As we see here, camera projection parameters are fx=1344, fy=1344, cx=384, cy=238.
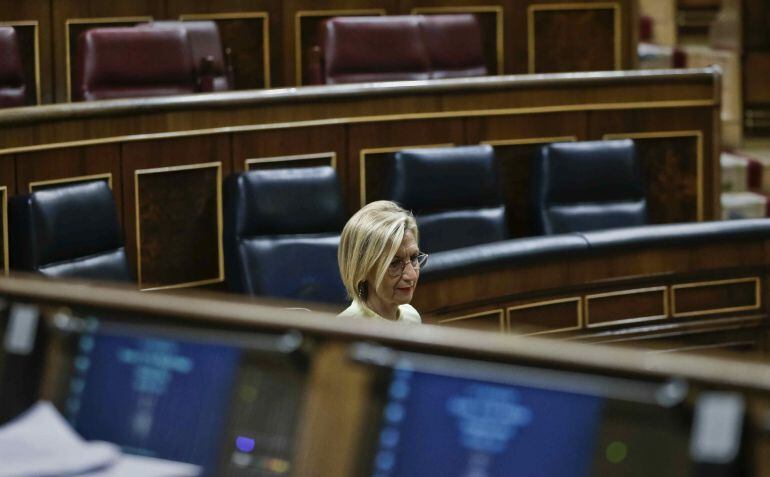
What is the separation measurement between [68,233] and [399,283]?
0.60m

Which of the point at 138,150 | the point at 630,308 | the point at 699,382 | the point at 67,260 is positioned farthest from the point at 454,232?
the point at 699,382

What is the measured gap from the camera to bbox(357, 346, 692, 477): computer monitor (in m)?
0.52

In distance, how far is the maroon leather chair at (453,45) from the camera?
7.50 ft

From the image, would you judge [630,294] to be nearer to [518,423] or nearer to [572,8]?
[572,8]

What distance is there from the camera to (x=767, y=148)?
121 inches

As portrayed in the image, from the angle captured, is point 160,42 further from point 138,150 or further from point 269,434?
point 269,434

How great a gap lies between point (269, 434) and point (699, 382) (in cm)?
20

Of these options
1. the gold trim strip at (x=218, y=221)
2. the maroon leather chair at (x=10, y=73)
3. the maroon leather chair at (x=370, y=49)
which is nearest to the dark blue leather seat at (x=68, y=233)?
the gold trim strip at (x=218, y=221)

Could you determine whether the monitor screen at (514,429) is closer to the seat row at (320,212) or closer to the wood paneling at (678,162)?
the seat row at (320,212)

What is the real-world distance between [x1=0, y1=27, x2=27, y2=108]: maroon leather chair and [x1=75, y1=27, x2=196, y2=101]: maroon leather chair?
0.09 m

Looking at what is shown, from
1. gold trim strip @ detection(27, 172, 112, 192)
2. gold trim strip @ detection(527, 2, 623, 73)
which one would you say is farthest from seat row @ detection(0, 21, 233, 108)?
gold trim strip @ detection(527, 2, 623, 73)

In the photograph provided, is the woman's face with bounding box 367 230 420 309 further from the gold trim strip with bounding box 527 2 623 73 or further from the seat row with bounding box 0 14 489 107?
the gold trim strip with bounding box 527 2 623 73

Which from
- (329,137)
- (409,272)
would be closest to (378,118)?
(329,137)

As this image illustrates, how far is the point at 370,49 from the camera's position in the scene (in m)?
2.21
